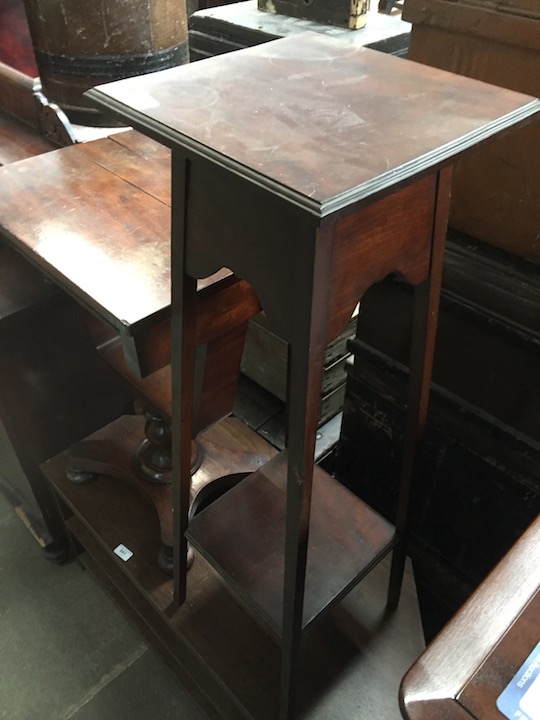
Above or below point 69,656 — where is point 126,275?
above

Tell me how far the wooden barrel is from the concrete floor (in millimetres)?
1181

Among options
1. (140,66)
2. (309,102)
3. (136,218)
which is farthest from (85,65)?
(309,102)

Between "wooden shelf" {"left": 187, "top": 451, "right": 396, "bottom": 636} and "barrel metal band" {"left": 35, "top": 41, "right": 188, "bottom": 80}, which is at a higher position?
"barrel metal band" {"left": 35, "top": 41, "right": 188, "bottom": 80}

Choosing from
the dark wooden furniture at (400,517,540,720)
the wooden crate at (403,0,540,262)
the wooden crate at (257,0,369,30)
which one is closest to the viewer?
the dark wooden furniture at (400,517,540,720)

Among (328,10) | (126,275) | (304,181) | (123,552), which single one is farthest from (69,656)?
(328,10)

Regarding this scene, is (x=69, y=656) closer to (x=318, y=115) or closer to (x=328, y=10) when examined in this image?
(x=318, y=115)

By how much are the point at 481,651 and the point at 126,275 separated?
2.14 feet

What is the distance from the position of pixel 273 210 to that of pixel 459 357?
2.17 feet

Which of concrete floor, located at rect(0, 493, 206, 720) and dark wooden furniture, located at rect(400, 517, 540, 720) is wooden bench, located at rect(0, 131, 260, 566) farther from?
dark wooden furniture, located at rect(400, 517, 540, 720)

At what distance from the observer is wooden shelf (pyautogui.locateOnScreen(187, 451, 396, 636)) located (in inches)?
36.6

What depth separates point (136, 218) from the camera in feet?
3.26

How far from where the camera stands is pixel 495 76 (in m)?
0.88

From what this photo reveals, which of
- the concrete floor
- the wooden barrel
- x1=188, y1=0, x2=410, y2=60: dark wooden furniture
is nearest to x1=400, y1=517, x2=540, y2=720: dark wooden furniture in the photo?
the concrete floor

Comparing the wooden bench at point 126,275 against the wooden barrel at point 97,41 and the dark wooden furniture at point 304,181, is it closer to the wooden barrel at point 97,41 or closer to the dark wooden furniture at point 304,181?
the dark wooden furniture at point 304,181
